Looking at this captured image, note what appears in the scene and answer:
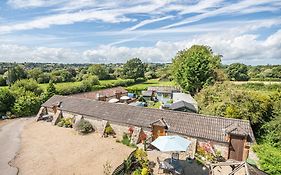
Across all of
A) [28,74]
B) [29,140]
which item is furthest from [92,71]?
[29,140]

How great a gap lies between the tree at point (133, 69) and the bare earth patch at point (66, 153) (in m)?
52.0

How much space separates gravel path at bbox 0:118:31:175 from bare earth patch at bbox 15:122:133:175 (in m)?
0.67

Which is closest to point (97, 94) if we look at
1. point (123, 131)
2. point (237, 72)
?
point (123, 131)

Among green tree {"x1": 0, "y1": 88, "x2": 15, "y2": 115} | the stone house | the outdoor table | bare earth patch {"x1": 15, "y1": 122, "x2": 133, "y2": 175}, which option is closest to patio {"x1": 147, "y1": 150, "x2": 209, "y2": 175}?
the outdoor table

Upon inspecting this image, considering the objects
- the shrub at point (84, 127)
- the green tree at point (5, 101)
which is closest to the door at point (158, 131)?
the shrub at point (84, 127)

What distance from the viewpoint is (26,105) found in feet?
120

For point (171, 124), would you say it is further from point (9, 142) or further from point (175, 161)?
point (9, 142)

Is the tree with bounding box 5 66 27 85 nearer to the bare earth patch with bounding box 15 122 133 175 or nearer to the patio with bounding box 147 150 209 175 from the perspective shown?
the bare earth patch with bounding box 15 122 133 175

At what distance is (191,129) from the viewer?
20.5 meters

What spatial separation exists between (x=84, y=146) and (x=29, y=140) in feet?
24.8

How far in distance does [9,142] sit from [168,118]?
18466 mm

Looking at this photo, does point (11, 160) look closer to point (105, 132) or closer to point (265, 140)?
point (105, 132)

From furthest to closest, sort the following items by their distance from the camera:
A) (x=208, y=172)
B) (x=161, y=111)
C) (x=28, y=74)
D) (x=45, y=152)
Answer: (x=28, y=74)
(x=161, y=111)
(x=45, y=152)
(x=208, y=172)

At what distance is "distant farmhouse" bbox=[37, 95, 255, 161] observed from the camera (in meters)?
18.6
